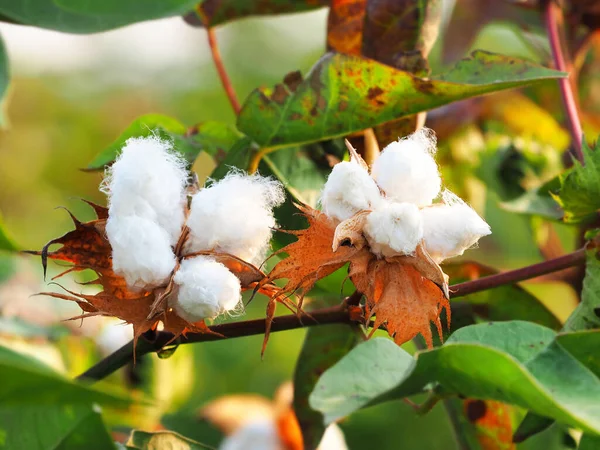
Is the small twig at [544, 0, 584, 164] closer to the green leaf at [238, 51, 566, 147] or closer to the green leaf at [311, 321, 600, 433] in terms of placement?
the green leaf at [238, 51, 566, 147]

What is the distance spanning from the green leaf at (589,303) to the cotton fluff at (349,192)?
0.18 meters

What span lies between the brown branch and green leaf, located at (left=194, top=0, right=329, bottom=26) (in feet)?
1.14

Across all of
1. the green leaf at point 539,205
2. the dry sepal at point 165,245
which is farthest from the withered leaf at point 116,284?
the green leaf at point 539,205

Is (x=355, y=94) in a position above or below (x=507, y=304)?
above

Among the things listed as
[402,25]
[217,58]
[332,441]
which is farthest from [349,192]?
[332,441]

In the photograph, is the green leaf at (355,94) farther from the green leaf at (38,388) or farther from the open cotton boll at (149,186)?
the green leaf at (38,388)

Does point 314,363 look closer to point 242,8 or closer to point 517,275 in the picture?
point 517,275

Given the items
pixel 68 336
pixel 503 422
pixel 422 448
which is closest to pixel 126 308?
pixel 503 422

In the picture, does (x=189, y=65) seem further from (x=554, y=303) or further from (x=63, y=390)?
(x=63, y=390)

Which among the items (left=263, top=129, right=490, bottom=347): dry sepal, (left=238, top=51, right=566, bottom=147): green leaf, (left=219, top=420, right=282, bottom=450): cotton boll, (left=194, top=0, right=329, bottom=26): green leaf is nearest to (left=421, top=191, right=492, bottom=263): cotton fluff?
(left=263, top=129, right=490, bottom=347): dry sepal

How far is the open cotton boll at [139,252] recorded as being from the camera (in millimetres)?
424

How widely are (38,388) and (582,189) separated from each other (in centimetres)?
36

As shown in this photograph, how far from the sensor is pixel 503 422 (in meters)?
0.60

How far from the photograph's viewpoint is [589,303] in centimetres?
51
